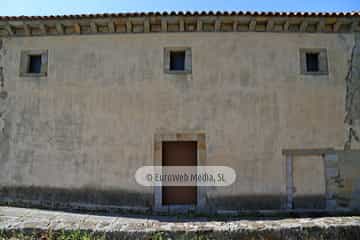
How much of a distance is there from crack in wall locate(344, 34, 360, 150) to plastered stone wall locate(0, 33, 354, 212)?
16 cm

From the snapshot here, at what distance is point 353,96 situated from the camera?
335 inches

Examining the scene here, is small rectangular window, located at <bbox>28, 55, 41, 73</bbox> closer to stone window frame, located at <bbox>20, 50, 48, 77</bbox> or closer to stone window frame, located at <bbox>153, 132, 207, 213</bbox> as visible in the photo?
stone window frame, located at <bbox>20, 50, 48, 77</bbox>

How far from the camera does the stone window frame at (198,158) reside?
8.00 metres

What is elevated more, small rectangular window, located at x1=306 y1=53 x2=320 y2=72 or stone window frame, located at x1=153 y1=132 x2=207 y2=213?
small rectangular window, located at x1=306 y1=53 x2=320 y2=72

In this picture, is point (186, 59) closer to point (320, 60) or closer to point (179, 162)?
point (179, 162)

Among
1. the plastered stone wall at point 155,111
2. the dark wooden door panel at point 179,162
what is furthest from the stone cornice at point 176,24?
the dark wooden door panel at point 179,162

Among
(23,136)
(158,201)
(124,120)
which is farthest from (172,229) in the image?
(23,136)

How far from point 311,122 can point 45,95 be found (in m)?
7.26

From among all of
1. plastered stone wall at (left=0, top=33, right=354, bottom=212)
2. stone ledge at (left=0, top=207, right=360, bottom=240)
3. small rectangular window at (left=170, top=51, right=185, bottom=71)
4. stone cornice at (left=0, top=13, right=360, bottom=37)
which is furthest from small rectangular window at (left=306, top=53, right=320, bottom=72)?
stone ledge at (left=0, top=207, right=360, bottom=240)

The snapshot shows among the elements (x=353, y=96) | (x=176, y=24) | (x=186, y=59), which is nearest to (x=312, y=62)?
(x=353, y=96)

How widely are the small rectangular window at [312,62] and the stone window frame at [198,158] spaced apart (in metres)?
3.58

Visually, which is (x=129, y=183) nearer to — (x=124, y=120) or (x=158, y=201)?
(x=158, y=201)

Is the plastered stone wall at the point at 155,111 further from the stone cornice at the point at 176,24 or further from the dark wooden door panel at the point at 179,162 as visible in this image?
the dark wooden door panel at the point at 179,162

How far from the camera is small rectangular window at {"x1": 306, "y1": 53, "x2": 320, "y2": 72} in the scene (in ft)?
28.4
